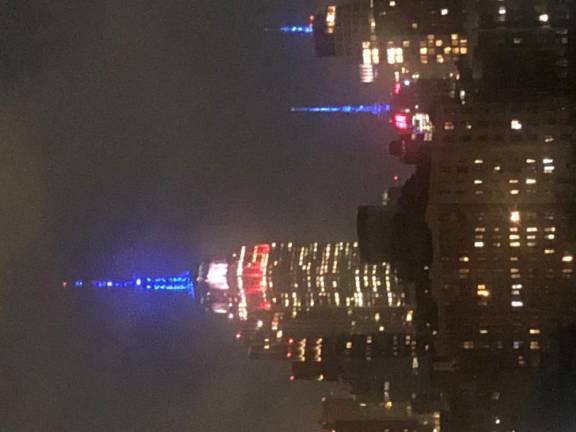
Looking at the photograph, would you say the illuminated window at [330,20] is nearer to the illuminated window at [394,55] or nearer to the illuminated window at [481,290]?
the illuminated window at [394,55]

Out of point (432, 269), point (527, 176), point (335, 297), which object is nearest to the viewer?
point (527, 176)

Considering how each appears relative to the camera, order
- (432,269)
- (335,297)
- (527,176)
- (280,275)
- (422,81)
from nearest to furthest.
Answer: (527,176), (432,269), (422,81), (335,297), (280,275)

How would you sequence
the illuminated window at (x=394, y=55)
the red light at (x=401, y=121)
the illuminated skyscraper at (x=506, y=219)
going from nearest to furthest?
the illuminated skyscraper at (x=506, y=219) → the red light at (x=401, y=121) → the illuminated window at (x=394, y=55)

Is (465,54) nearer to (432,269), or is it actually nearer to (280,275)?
(432,269)

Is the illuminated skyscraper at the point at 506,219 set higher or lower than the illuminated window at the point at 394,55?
lower

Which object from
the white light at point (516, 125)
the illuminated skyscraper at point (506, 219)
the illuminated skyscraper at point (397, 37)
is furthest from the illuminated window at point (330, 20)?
the white light at point (516, 125)

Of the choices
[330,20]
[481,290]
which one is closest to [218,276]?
[330,20]

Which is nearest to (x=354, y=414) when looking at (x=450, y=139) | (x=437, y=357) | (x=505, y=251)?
(x=437, y=357)

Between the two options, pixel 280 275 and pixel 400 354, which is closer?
pixel 400 354

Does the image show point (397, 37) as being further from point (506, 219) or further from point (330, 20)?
point (506, 219)
